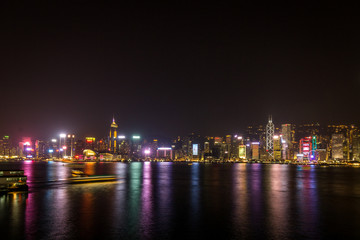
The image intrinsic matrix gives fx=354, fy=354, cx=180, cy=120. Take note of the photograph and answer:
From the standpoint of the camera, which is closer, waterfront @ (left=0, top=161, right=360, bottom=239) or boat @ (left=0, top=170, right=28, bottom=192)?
waterfront @ (left=0, top=161, right=360, bottom=239)

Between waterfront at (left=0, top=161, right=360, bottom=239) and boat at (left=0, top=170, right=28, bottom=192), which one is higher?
boat at (left=0, top=170, right=28, bottom=192)

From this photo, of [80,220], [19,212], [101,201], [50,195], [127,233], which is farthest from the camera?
[50,195]

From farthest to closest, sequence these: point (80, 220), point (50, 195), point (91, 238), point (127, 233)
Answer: point (50, 195) < point (80, 220) < point (127, 233) < point (91, 238)

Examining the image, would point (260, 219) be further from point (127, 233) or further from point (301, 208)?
point (127, 233)

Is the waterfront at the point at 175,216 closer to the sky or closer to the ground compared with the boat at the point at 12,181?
closer to the ground

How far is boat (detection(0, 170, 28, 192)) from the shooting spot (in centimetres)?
3938

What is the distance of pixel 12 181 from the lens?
40.5 metres

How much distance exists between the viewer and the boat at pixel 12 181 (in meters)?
39.4

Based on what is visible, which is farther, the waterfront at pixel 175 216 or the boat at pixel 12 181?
the boat at pixel 12 181

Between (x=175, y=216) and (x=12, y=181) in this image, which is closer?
(x=175, y=216)

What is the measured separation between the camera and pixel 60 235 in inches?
848

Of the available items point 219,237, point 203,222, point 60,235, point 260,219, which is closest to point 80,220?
point 60,235

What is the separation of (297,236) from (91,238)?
12659 mm

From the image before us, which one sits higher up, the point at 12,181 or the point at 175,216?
the point at 12,181
